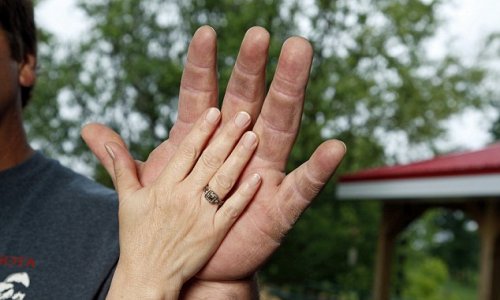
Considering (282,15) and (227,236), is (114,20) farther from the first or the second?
(227,236)

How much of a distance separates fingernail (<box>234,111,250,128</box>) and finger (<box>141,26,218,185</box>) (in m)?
0.08

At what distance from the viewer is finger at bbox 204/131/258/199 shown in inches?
51.7

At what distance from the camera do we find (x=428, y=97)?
2061 centimetres

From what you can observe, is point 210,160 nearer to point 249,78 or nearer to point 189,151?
point 189,151

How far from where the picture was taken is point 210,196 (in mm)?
1315

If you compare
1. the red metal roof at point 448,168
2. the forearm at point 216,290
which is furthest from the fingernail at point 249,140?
the red metal roof at point 448,168

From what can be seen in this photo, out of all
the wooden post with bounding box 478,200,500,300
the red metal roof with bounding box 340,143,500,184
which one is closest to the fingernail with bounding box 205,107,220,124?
the red metal roof with bounding box 340,143,500,184

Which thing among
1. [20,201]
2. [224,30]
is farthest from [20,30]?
[224,30]

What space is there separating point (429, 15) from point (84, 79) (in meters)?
7.58

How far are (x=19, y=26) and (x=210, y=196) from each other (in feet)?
2.69

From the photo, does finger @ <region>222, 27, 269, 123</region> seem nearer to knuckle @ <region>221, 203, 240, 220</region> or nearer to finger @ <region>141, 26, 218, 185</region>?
finger @ <region>141, 26, 218, 185</region>

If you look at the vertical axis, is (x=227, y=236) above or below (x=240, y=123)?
below

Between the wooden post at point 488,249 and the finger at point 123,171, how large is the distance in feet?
21.8

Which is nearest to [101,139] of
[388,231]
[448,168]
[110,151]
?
[110,151]
